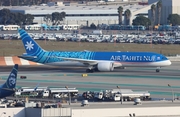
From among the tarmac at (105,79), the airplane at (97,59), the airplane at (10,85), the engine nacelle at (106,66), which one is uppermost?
the airplane at (10,85)

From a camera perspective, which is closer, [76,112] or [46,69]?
[76,112]

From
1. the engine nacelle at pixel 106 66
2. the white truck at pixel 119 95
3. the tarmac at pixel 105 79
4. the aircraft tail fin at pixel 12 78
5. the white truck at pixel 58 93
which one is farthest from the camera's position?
the engine nacelle at pixel 106 66

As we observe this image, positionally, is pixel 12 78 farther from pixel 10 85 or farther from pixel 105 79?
pixel 105 79

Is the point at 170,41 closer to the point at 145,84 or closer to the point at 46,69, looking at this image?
the point at 46,69

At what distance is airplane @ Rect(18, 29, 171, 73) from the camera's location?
3570 inches

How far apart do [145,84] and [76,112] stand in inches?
1318

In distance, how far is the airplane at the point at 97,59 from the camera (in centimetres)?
9069

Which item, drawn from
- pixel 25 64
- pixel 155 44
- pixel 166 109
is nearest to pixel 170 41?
pixel 155 44

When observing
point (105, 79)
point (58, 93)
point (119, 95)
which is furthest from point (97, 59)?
point (119, 95)

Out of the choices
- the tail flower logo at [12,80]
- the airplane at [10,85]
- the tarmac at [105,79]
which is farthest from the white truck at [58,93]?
the tail flower logo at [12,80]

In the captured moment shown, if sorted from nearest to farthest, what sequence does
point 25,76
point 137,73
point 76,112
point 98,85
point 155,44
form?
point 76,112 → point 98,85 → point 25,76 → point 137,73 → point 155,44

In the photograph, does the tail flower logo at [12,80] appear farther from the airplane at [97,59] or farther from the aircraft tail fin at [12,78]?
the airplane at [97,59]

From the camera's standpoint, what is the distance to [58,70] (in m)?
95.8

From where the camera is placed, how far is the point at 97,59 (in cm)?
9256
